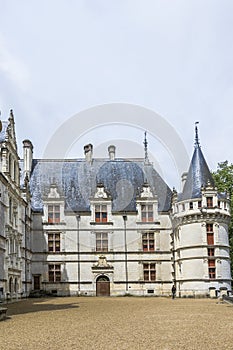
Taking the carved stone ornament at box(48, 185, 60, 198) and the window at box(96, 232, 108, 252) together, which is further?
the carved stone ornament at box(48, 185, 60, 198)

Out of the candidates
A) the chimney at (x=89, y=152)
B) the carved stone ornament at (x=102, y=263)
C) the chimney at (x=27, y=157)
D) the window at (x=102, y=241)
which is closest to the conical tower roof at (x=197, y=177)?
the window at (x=102, y=241)

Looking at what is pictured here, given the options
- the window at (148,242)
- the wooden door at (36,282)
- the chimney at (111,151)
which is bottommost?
the wooden door at (36,282)

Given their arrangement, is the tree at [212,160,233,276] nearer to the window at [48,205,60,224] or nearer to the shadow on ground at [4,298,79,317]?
the window at [48,205,60,224]

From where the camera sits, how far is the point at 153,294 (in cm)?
3669

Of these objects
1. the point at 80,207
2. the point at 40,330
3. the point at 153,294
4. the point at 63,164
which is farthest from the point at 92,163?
the point at 40,330

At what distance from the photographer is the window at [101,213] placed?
37.8m

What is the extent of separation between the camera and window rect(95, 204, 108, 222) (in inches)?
1487

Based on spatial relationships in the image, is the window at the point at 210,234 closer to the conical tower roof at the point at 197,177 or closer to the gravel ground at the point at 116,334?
the conical tower roof at the point at 197,177

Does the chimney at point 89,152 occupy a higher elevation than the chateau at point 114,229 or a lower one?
higher

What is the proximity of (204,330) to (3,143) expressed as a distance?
69.6ft

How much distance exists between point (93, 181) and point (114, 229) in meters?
4.79

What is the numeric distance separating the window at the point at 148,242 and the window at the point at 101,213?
331 centimetres

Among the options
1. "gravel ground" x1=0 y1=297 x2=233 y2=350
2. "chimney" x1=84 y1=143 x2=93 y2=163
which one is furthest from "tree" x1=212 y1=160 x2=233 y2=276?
"gravel ground" x1=0 y1=297 x2=233 y2=350

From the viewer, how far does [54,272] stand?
3684 cm
